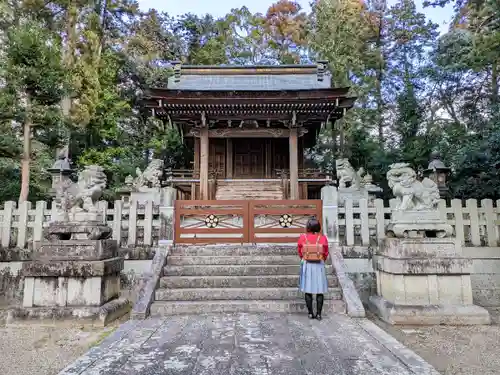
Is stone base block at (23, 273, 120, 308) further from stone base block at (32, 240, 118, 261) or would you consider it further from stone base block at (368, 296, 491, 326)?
stone base block at (368, 296, 491, 326)

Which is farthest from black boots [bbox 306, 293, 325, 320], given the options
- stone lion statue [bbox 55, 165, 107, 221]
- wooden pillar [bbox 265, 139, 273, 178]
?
wooden pillar [bbox 265, 139, 273, 178]

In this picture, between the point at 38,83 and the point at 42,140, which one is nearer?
the point at 38,83

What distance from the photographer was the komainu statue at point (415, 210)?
492 centimetres

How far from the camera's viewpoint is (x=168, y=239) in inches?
246

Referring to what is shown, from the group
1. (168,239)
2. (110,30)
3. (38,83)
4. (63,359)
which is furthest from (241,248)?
(110,30)

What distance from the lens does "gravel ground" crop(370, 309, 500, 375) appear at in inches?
123

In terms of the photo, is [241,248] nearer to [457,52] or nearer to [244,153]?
[244,153]

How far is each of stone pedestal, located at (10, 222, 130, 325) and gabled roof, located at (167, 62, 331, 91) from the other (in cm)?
1076

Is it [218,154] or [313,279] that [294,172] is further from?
[313,279]

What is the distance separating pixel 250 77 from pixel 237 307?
41.3 ft

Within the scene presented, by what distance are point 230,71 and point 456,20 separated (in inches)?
372

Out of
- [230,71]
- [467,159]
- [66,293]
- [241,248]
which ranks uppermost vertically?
[230,71]

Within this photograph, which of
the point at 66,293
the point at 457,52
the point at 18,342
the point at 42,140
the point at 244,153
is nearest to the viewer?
the point at 18,342

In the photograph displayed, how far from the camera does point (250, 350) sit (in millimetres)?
3230
